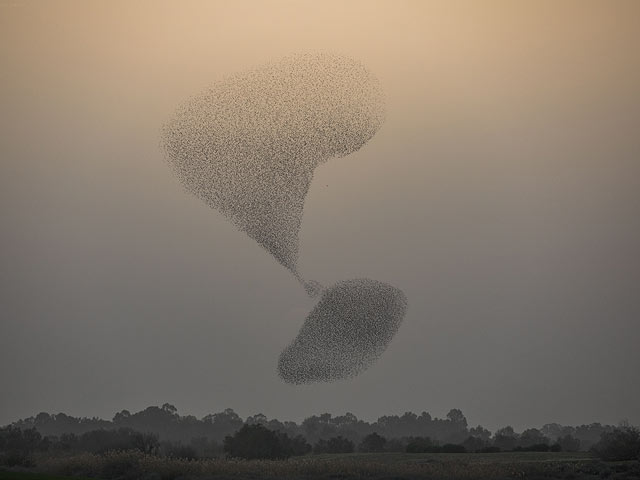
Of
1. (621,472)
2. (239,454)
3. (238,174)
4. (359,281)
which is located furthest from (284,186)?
(621,472)

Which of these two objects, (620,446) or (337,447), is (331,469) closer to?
(620,446)

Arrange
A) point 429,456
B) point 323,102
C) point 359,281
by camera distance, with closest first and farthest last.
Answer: point 429,456, point 323,102, point 359,281

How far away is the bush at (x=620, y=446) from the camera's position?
32.5 metres

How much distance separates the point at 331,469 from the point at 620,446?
10.1m

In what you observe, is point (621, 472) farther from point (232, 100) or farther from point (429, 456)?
point (232, 100)

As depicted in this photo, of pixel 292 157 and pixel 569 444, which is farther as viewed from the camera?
pixel 569 444

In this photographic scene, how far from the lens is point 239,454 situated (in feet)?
124

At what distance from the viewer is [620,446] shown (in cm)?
3281

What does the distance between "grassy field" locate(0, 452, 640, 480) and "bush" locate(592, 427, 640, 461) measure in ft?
5.10

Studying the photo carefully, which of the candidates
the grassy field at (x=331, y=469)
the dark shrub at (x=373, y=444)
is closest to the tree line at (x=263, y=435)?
the dark shrub at (x=373, y=444)

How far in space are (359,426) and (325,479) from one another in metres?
31.0

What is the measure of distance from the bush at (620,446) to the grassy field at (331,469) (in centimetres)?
156

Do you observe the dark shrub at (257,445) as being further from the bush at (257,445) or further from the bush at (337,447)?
the bush at (337,447)

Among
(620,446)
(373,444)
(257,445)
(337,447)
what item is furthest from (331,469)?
(373,444)
